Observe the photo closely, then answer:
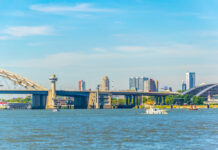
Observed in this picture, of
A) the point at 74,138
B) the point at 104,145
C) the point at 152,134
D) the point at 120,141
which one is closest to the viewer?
the point at 104,145

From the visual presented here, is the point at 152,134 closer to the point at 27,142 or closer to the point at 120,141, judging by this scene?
the point at 120,141

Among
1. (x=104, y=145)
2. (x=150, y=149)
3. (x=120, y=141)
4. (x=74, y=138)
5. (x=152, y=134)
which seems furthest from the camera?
(x=152, y=134)

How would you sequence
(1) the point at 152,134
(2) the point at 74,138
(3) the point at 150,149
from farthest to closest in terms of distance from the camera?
(1) the point at 152,134 < (2) the point at 74,138 < (3) the point at 150,149

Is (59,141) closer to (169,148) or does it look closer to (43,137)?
(43,137)

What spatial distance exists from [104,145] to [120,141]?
4116 millimetres

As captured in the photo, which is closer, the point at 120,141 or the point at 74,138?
the point at 120,141

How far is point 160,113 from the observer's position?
15588 cm

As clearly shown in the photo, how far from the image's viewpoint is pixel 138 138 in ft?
201

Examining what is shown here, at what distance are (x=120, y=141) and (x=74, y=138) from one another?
290 inches

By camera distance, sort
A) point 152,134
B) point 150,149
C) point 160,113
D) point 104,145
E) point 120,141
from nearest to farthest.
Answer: point 150,149 → point 104,145 → point 120,141 → point 152,134 → point 160,113

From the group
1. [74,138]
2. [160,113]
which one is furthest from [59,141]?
[160,113]

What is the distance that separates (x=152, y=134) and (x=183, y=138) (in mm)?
6860

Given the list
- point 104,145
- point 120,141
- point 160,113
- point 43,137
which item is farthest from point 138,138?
point 160,113

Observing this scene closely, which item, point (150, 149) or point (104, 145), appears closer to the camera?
point (150, 149)
